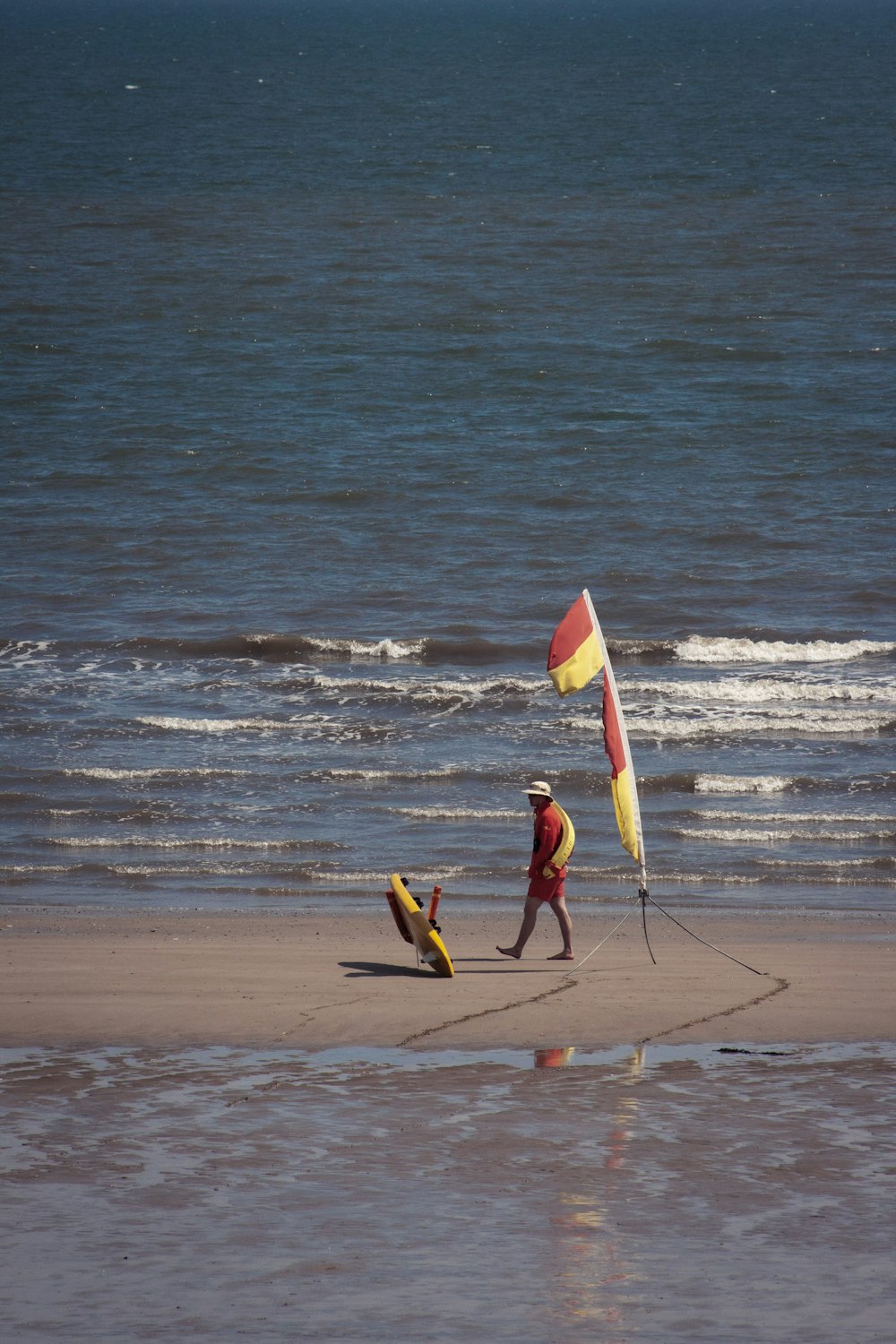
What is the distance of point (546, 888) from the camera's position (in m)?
11.2

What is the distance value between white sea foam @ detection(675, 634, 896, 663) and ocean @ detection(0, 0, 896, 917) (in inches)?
4.4

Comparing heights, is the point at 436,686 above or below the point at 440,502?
below

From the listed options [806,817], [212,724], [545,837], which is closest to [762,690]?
[806,817]

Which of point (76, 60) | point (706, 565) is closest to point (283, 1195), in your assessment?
point (706, 565)

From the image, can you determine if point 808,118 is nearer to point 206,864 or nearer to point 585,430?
point 585,430

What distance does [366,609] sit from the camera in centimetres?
2467

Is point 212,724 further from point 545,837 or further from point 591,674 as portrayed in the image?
point 591,674

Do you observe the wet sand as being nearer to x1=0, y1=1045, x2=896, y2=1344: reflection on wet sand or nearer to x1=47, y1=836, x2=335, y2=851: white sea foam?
x1=0, y1=1045, x2=896, y2=1344: reflection on wet sand

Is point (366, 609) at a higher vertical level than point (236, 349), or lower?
lower

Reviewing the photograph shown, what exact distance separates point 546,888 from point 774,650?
A: 11.8m

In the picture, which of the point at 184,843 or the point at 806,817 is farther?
the point at 806,817

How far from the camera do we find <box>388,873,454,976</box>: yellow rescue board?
10.3 meters

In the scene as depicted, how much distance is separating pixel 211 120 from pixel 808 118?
28.0 meters

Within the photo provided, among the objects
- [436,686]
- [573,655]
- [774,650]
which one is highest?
[774,650]
